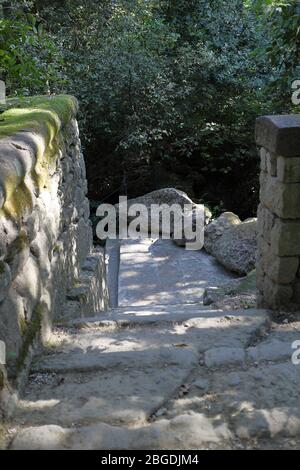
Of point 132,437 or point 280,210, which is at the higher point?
point 280,210

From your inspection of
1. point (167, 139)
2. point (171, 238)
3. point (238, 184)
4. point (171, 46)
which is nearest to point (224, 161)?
point (238, 184)

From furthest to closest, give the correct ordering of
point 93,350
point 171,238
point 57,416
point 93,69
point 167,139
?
point 167,139 < point 93,69 < point 171,238 < point 93,350 < point 57,416

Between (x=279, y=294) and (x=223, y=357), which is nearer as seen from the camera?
(x=223, y=357)

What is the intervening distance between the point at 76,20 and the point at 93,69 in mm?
1061

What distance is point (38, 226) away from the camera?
10.2 feet

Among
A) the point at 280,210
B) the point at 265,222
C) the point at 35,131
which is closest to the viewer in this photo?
the point at 35,131

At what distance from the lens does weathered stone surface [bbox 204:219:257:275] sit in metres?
7.59

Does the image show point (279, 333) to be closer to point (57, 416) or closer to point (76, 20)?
point (57, 416)

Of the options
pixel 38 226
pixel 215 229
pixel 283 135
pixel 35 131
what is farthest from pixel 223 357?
pixel 215 229

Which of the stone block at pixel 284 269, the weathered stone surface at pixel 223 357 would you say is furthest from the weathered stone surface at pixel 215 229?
the weathered stone surface at pixel 223 357

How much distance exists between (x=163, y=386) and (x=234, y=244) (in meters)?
5.45

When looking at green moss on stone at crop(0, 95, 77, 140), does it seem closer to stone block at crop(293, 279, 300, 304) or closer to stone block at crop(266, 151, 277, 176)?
stone block at crop(266, 151, 277, 176)

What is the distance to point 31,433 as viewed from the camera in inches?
80.9

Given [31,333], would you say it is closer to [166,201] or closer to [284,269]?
[284,269]
